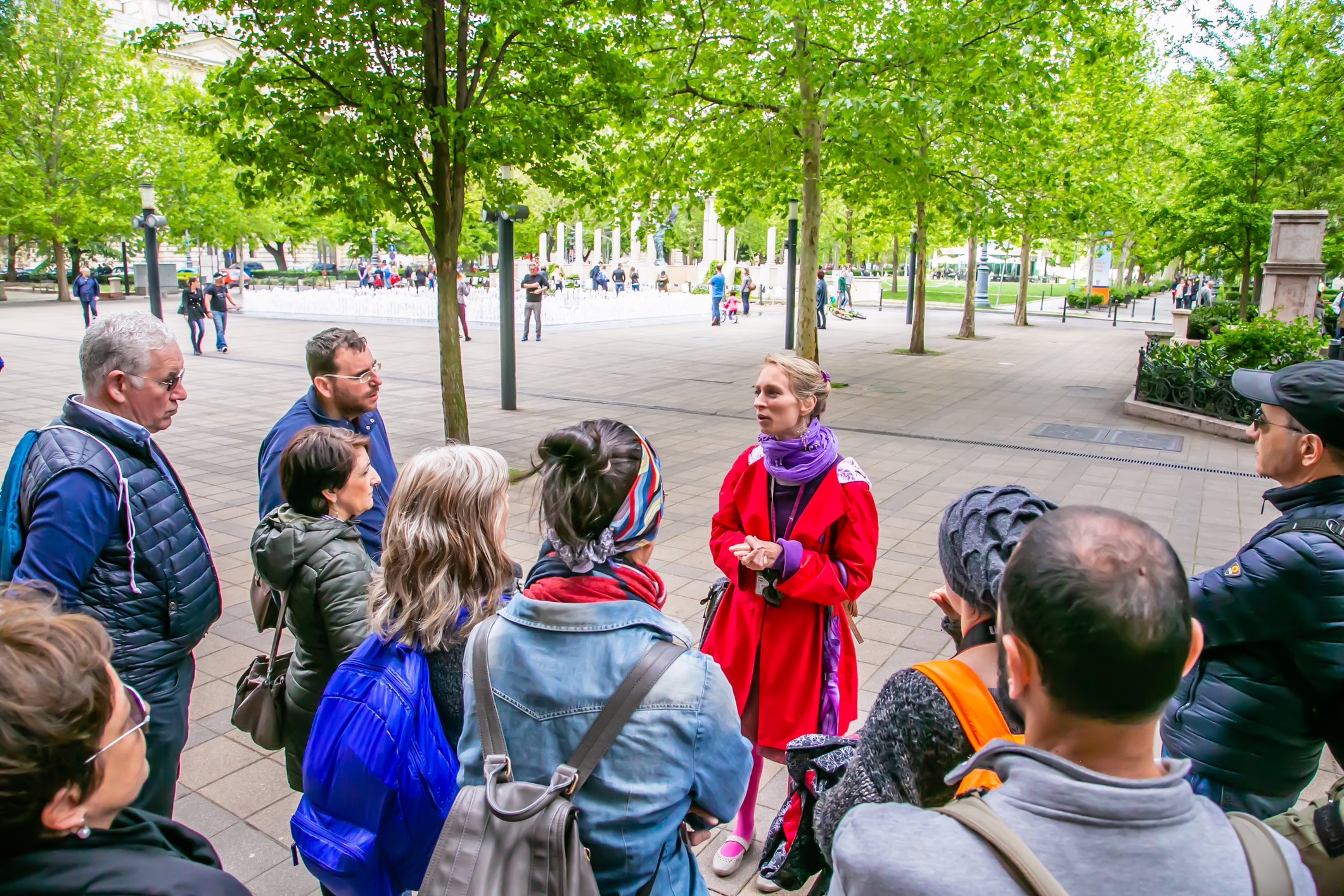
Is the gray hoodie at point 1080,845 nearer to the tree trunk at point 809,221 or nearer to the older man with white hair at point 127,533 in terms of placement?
the older man with white hair at point 127,533

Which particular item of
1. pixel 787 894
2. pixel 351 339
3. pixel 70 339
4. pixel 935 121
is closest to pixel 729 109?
pixel 935 121

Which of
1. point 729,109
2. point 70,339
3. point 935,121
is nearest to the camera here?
point 935,121

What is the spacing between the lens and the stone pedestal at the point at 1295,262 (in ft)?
47.4

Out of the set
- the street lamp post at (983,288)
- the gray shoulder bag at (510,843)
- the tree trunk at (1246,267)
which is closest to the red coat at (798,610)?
the gray shoulder bag at (510,843)

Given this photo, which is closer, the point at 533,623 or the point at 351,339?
the point at 533,623

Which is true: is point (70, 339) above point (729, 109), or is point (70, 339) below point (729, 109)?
below

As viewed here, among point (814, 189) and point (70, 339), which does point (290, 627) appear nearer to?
point (814, 189)

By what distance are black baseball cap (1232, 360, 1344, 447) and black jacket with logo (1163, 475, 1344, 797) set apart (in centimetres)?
14

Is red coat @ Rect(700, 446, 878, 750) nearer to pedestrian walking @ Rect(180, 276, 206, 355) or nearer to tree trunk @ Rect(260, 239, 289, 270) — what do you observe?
pedestrian walking @ Rect(180, 276, 206, 355)

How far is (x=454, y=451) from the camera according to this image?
7.20 feet

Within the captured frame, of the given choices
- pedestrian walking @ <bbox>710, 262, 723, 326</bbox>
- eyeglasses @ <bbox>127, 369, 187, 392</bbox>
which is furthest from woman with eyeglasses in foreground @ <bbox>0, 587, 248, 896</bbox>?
pedestrian walking @ <bbox>710, 262, 723, 326</bbox>

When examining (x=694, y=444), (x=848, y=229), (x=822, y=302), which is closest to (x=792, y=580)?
(x=694, y=444)

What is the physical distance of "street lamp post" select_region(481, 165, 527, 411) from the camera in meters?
9.41

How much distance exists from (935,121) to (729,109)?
305 centimetres
